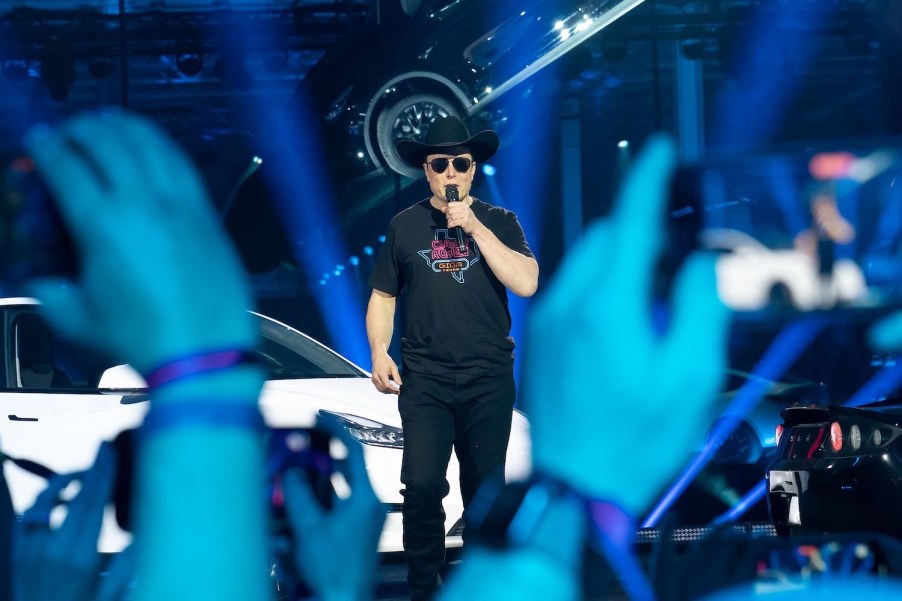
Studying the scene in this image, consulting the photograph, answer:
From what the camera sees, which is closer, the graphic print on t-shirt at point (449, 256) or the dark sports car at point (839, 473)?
the graphic print on t-shirt at point (449, 256)

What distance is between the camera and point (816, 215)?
1104cm

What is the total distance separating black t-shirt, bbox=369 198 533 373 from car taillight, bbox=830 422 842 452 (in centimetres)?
169

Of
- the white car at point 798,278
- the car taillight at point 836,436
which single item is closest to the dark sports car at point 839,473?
the car taillight at point 836,436

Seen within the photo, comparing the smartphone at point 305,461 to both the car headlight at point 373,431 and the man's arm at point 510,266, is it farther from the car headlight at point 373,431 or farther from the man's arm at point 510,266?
the car headlight at point 373,431

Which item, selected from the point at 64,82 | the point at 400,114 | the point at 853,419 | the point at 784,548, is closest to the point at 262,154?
the point at 64,82

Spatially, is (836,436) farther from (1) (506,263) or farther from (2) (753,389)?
(2) (753,389)

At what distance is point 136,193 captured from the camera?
75 cm

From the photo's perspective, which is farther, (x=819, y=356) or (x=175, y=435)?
(x=819, y=356)

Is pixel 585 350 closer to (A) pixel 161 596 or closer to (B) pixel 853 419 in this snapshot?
(A) pixel 161 596

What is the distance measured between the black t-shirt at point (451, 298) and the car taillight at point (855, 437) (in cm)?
167

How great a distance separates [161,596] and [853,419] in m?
4.57

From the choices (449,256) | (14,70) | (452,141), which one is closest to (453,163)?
(452,141)

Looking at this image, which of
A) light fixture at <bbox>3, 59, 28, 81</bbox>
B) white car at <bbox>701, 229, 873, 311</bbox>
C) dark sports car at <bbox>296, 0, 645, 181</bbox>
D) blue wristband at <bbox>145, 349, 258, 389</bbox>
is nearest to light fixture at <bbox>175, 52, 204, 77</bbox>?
light fixture at <bbox>3, 59, 28, 81</bbox>

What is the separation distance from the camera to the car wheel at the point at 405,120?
1008 centimetres
